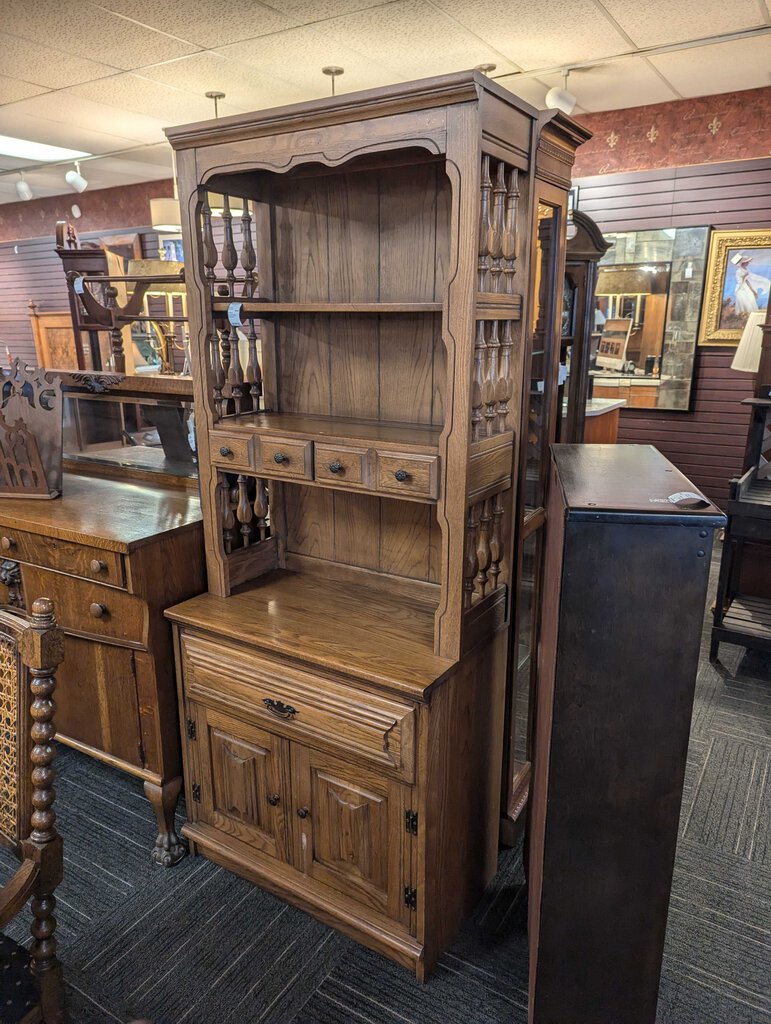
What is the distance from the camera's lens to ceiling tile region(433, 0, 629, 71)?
352cm

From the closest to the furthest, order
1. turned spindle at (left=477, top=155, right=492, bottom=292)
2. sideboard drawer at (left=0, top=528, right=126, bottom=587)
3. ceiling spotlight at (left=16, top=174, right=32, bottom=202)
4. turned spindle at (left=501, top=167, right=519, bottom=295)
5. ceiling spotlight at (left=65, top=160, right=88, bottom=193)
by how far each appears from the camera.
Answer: turned spindle at (left=477, top=155, right=492, bottom=292), turned spindle at (left=501, top=167, right=519, bottom=295), sideboard drawer at (left=0, top=528, right=126, bottom=587), ceiling spotlight at (left=65, top=160, right=88, bottom=193), ceiling spotlight at (left=16, top=174, right=32, bottom=202)

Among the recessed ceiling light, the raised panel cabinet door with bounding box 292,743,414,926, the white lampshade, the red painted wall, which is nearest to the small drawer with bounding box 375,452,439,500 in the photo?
the raised panel cabinet door with bounding box 292,743,414,926

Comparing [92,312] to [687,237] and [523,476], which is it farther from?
[687,237]

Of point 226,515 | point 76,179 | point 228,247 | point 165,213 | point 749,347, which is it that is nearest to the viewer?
point 228,247

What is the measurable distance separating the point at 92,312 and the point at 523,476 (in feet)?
6.74

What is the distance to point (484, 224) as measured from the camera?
1554 millimetres

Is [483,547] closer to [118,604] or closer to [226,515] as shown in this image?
[226,515]

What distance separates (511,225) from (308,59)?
347cm

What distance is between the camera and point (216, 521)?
2125 mm

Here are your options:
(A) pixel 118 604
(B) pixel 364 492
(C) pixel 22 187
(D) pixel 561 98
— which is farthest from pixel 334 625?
(C) pixel 22 187

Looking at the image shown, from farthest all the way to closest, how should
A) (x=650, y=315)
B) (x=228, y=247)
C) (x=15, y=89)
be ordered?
(x=650, y=315) → (x=15, y=89) → (x=228, y=247)

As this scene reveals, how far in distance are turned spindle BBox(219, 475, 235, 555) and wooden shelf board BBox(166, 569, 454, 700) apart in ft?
0.55

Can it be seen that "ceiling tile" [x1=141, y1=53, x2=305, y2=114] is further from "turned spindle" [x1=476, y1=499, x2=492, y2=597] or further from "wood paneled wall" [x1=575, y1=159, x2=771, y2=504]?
"turned spindle" [x1=476, y1=499, x2=492, y2=597]

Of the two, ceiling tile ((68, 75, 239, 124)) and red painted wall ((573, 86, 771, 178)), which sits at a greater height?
ceiling tile ((68, 75, 239, 124))
